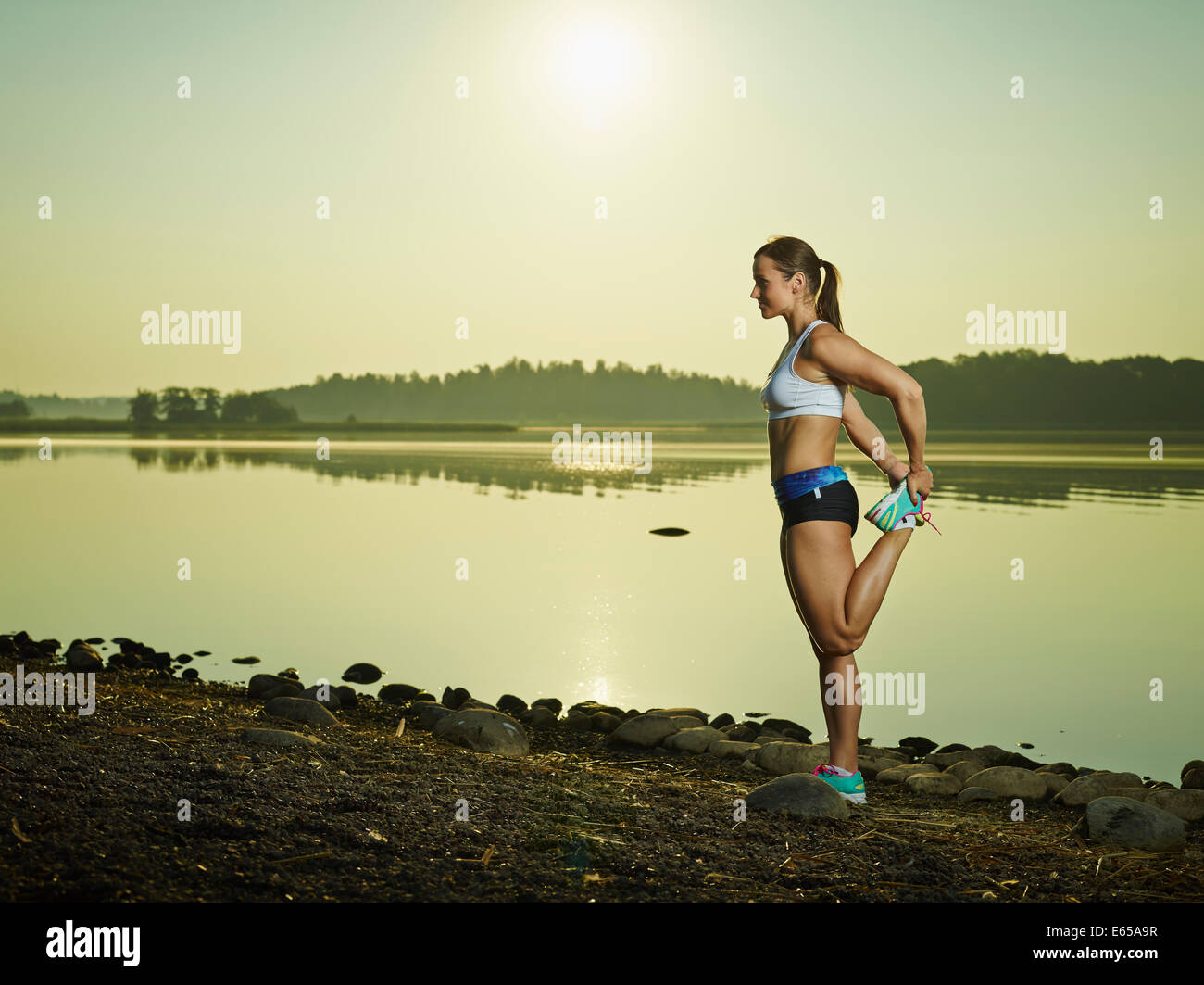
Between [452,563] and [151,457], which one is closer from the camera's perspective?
[452,563]

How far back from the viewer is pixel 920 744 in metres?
7.53

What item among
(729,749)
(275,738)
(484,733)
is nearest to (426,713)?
(484,733)

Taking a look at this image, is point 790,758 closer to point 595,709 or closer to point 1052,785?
point 1052,785

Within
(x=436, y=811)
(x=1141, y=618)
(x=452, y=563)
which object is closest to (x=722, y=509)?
(x=452, y=563)

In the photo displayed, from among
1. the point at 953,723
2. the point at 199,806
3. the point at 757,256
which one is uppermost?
the point at 757,256

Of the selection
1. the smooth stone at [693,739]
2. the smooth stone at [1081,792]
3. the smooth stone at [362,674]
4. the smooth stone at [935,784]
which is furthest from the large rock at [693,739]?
the smooth stone at [362,674]

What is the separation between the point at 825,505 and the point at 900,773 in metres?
2.02

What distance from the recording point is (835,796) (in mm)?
4816

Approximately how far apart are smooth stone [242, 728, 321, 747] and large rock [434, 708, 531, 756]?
1.06m

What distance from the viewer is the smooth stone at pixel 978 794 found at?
5.86 m

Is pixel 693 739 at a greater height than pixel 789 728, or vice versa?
pixel 693 739

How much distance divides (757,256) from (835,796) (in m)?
2.69

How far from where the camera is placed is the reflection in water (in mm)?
25484
